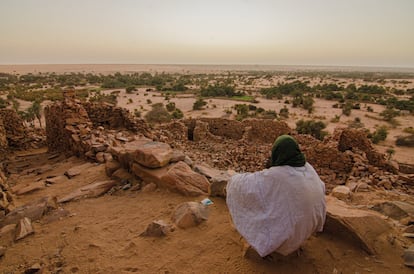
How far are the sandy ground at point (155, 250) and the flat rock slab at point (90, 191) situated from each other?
503 millimetres

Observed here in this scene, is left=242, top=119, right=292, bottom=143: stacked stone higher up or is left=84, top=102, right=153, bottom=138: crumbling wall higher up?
left=84, top=102, right=153, bottom=138: crumbling wall

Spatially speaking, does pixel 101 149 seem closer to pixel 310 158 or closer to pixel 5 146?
pixel 5 146

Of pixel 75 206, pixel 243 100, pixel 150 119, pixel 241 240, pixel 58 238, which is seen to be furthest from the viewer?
pixel 243 100

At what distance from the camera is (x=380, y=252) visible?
2.83 metres

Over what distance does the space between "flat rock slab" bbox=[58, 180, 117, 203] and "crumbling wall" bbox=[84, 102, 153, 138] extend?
443cm

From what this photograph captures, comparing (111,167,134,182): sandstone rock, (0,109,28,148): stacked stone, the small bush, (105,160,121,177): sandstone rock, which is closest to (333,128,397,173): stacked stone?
the small bush

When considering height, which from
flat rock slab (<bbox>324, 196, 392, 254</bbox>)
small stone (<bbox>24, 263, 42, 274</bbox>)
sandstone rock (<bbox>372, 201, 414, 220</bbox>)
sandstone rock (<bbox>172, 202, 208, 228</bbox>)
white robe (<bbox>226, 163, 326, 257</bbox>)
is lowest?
small stone (<bbox>24, 263, 42, 274</bbox>)

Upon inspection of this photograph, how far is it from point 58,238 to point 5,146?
27.2 ft

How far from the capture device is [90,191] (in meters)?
5.06

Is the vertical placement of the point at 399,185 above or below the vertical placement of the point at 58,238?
below

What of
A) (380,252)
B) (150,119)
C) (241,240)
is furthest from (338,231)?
(150,119)

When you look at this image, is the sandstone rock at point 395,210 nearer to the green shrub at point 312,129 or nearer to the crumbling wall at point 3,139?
the crumbling wall at point 3,139

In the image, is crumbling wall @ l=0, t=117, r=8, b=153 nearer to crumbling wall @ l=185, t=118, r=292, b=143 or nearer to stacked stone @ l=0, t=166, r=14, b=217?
stacked stone @ l=0, t=166, r=14, b=217

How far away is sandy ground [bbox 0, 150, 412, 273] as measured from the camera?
9.02 ft
